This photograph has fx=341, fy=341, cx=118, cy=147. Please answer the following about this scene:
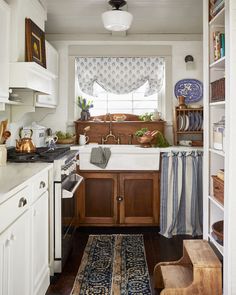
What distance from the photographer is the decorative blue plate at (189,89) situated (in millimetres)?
4316

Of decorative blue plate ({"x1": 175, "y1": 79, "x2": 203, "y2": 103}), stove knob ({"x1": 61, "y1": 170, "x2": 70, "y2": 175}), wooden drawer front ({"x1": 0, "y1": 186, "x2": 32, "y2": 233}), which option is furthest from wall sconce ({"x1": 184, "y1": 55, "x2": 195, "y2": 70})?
wooden drawer front ({"x1": 0, "y1": 186, "x2": 32, "y2": 233})

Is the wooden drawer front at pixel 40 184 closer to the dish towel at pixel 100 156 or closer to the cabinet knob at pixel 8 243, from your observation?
the cabinet knob at pixel 8 243

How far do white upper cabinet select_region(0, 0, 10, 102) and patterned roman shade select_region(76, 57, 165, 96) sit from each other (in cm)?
189

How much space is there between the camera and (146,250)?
3195 mm

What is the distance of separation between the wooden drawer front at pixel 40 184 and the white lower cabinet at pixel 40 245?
0.13ft

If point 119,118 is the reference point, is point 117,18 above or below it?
above

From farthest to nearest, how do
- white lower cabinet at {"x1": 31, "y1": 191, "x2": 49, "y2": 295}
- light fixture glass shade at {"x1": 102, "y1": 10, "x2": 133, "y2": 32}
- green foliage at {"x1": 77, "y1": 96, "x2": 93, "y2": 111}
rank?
green foliage at {"x1": 77, "y1": 96, "x2": 93, "y2": 111} → light fixture glass shade at {"x1": 102, "y1": 10, "x2": 133, "y2": 32} → white lower cabinet at {"x1": 31, "y1": 191, "x2": 49, "y2": 295}

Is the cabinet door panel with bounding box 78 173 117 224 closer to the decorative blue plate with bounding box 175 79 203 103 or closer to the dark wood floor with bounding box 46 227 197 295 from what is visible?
the dark wood floor with bounding box 46 227 197 295

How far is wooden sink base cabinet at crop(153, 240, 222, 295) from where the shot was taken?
2.09m

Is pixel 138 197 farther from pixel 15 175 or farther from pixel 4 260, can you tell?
pixel 4 260

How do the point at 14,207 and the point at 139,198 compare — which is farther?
the point at 139,198

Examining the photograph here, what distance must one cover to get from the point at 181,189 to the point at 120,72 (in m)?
1.73

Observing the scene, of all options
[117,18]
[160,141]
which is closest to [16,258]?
[117,18]

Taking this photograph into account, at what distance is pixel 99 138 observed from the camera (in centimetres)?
438
